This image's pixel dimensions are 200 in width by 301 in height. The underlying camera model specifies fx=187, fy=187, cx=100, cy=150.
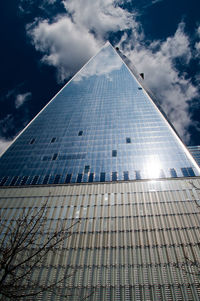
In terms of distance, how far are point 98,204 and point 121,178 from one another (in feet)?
45.8

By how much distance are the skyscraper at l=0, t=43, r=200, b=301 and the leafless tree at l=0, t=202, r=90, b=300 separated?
198 centimetres

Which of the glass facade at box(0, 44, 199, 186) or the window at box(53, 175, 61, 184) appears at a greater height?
the glass facade at box(0, 44, 199, 186)

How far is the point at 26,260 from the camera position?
11898 millimetres

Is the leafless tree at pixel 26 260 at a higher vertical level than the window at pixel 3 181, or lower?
lower

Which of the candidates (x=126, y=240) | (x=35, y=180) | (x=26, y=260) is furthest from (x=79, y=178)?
(x=26, y=260)

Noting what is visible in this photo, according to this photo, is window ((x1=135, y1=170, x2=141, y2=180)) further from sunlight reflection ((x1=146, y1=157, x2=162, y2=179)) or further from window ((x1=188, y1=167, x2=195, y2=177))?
window ((x1=188, y1=167, x2=195, y2=177))

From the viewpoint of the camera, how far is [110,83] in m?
113

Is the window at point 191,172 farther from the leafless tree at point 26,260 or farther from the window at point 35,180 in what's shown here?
the window at point 35,180

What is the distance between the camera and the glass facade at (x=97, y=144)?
177ft

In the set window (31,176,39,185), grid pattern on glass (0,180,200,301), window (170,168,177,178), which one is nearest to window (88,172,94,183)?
grid pattern on glass (0,180,200,301)

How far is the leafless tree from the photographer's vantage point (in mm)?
11241

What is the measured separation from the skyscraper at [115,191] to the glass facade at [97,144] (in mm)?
328

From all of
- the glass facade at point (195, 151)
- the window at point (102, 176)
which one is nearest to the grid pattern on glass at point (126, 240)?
the window at point (102, 176)

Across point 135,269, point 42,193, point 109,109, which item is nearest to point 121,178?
point 42,193
